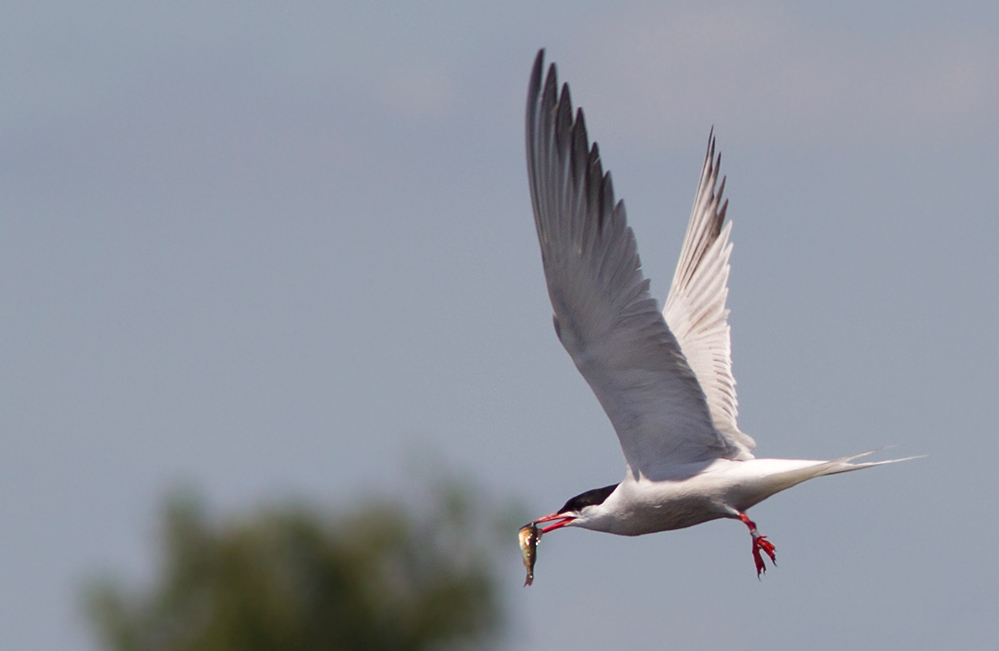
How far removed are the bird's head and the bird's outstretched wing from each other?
84 centimetres

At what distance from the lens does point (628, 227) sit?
859 centimetres

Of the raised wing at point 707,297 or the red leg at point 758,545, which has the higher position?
the raised wing at point 707,297

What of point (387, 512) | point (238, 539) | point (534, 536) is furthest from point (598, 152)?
point (238, 539)

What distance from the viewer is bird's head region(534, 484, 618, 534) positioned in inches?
396

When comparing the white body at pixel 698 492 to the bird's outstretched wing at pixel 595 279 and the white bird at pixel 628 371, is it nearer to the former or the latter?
the white bird at pixel 628 371

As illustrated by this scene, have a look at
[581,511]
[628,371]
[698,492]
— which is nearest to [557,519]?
[581,511]

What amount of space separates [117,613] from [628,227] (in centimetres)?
2971

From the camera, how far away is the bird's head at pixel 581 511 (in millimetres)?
10055

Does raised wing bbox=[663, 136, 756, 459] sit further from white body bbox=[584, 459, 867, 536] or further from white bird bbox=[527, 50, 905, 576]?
white body bbox=[584, 459, 867, 536]

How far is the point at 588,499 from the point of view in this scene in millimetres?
10133

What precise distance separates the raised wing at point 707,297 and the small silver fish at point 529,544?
4.41 feet

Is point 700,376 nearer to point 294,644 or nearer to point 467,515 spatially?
point 467,515

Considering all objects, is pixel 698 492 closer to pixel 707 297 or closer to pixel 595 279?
pixel 595 279

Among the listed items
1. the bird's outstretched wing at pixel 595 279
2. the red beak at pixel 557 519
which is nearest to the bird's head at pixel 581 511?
the red beak at pixel 557 519
